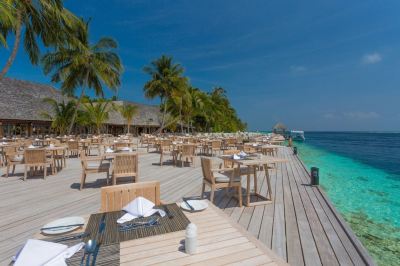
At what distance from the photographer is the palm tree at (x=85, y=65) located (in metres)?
14.7

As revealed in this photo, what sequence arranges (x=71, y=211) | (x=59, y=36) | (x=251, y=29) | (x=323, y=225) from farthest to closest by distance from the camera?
(x=251, y=29) → (x=59, y=36) → (x=71, y=211) → (x=323, y=225)

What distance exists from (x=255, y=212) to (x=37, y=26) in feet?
40.2

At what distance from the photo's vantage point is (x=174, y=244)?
50.3 inches

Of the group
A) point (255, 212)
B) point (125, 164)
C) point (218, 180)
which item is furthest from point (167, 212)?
point (125, 164)

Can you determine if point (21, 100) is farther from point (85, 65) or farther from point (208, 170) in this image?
point (208, 170)

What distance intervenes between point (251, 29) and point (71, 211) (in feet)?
68.6

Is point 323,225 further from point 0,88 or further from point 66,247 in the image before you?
point 0,88

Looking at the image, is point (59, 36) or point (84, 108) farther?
point (84, 108)

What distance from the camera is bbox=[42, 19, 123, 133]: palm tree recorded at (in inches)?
578

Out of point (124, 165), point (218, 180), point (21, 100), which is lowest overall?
point (218, 180)

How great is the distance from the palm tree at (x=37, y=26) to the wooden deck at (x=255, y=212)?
20.7ft

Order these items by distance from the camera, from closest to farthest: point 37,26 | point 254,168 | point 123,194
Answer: point 123,194
point 254,168
point 37,26

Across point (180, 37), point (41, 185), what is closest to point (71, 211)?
point (41, 185)

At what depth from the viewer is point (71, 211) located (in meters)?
3.61
